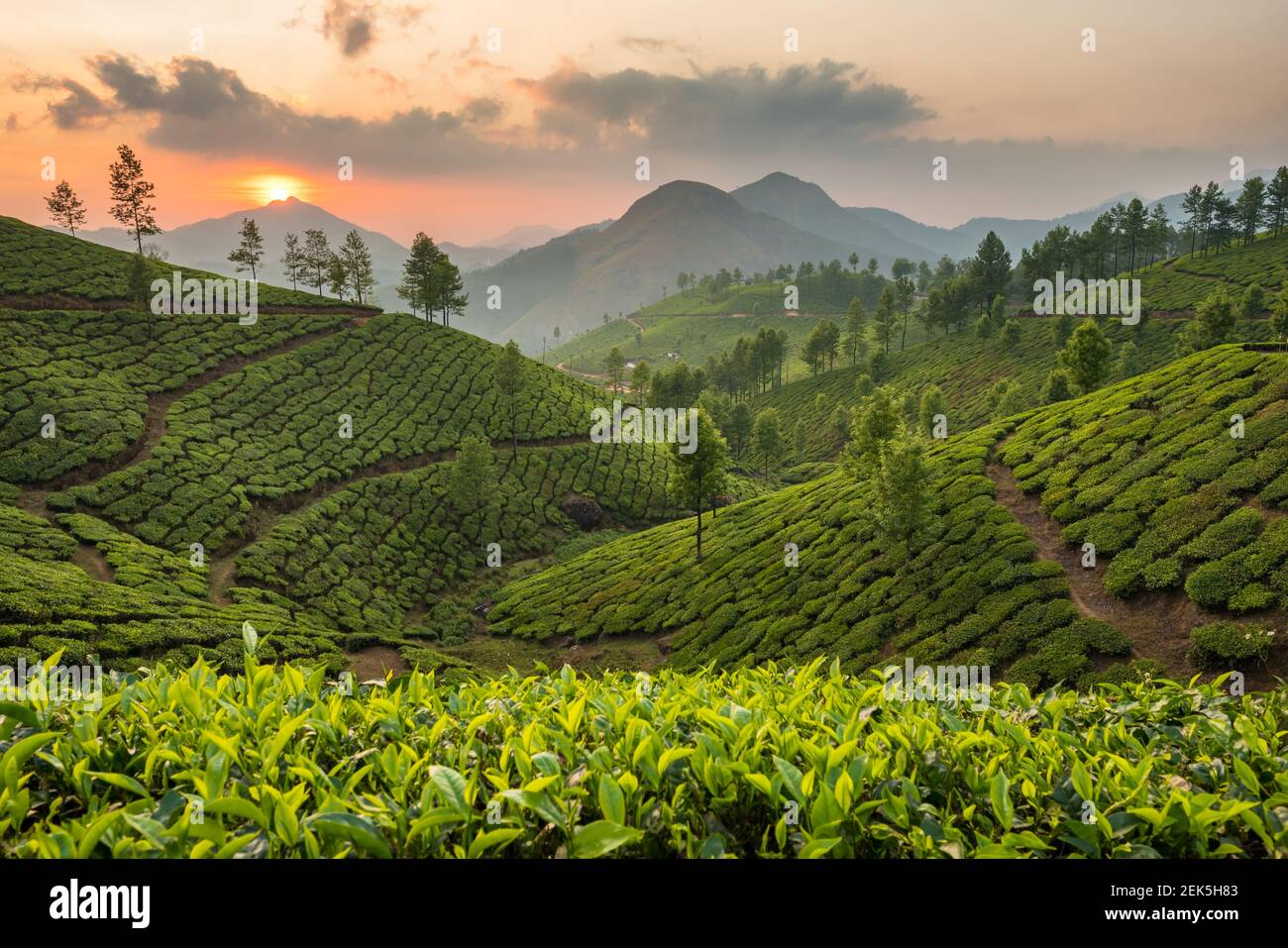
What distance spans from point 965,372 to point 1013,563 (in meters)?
80.8

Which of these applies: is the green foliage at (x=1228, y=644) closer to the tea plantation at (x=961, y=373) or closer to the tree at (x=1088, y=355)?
the tree at (x=1088, y=355)

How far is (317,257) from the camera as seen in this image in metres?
91.1

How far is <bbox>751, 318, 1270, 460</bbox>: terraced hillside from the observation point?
7706 centimetres

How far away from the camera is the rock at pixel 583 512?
55312 mm

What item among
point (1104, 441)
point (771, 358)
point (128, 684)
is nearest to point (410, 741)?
point (128, 684)

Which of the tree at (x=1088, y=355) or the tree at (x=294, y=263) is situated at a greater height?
the tree at (x=294, y=263)

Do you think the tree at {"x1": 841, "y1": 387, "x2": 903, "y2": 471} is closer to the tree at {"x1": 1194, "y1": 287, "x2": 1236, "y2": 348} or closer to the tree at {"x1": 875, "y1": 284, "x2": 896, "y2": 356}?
the tree at {"x1": 1194, "y1": 287, "x2": 1236, "y2": 348}

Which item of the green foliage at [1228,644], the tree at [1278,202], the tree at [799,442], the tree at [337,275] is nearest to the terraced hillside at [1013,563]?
the green foliage at [1228,644]

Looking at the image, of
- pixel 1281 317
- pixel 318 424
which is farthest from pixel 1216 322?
pixel 318 424

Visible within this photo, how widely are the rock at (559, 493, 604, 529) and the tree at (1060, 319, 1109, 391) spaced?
41011mm

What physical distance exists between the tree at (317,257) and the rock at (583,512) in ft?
190

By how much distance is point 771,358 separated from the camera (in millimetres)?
123125

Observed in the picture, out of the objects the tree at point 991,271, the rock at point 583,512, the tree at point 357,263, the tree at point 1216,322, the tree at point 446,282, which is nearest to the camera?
the rock at point 583,512

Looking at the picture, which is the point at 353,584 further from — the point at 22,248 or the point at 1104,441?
the point at 22,248
